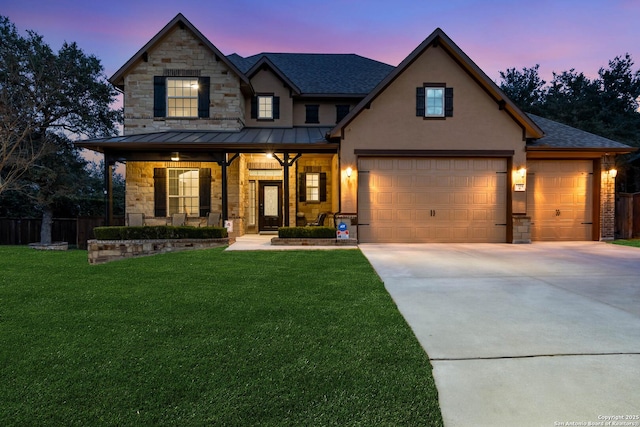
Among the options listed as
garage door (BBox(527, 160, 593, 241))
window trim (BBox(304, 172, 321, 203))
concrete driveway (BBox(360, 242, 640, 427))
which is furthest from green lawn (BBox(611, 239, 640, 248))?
window trim (BBox(304, 172, 321, 203))

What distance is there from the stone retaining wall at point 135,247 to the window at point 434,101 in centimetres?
824

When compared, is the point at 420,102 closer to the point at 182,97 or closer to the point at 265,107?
the point at 265,107

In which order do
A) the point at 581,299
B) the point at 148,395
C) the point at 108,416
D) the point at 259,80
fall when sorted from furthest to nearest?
the point at 259,80 → the point at 581,299 → the point at 148,395 → the point at 108,416

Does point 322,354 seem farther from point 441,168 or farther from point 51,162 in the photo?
point 51,162

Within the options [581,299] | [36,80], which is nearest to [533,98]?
[581,299]

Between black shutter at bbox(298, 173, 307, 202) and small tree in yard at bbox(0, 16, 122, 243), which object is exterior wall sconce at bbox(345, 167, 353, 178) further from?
small tree in yard at bbox(0, 16, 122, 243)

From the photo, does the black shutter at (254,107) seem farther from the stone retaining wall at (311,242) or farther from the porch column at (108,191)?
the stone retaining wall at (311,242)

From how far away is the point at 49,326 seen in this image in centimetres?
395

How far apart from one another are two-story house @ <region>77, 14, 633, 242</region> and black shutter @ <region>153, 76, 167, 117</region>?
39mm

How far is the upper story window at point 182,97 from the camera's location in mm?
14133

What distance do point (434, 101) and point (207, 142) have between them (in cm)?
791

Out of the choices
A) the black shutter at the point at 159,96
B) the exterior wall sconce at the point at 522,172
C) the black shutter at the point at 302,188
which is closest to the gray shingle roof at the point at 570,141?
the exterior wall sconce at the point at 522,172

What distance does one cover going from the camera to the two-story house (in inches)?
479

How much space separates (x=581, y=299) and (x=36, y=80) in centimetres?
2244
